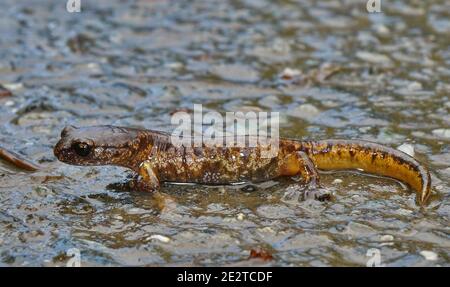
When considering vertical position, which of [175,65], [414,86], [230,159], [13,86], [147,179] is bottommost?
[147,179]

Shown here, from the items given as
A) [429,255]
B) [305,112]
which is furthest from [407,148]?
[429,255]

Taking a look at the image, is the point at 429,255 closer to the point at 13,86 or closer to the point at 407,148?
the point at 407,148

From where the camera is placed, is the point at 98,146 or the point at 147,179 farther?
the point at 147,179

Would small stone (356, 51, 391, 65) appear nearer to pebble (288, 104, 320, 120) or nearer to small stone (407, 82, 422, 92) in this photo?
small stone (407, 82, 422, 92)

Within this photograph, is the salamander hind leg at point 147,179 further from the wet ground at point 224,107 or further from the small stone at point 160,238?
the small stone at point 160,238

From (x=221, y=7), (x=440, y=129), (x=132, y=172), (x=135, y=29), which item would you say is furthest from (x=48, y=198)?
(x=221, y=7)
